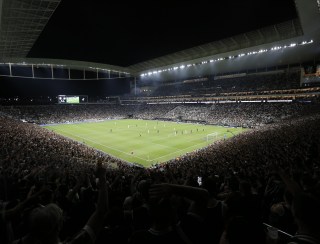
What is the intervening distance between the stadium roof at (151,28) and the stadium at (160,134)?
0.37m

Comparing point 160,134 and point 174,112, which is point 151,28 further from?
point 174,112

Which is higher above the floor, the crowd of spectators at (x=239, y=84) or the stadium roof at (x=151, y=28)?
the stadium roof at (x=151, y=28)

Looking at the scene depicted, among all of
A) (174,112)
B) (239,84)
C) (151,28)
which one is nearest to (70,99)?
(174,112)

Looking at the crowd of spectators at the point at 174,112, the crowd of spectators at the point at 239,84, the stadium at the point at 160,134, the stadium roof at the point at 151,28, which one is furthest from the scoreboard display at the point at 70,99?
the crowd of spectators at the point at 239,84

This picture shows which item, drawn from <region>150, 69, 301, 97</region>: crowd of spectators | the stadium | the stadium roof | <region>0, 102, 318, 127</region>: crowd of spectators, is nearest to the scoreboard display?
the stadium

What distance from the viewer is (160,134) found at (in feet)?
154

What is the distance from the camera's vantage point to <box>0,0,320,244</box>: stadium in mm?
2787

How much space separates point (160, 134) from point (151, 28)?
20.6 m

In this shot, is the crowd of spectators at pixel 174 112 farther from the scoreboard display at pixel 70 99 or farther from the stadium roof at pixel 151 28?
the stadium roof at pixel 151 28

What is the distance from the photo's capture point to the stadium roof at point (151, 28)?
3078 cm

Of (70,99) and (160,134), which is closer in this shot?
(160,134)

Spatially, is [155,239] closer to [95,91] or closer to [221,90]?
[221,90]

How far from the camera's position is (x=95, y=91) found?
3745 inches

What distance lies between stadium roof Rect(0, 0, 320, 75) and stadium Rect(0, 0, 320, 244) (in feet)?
1.22
